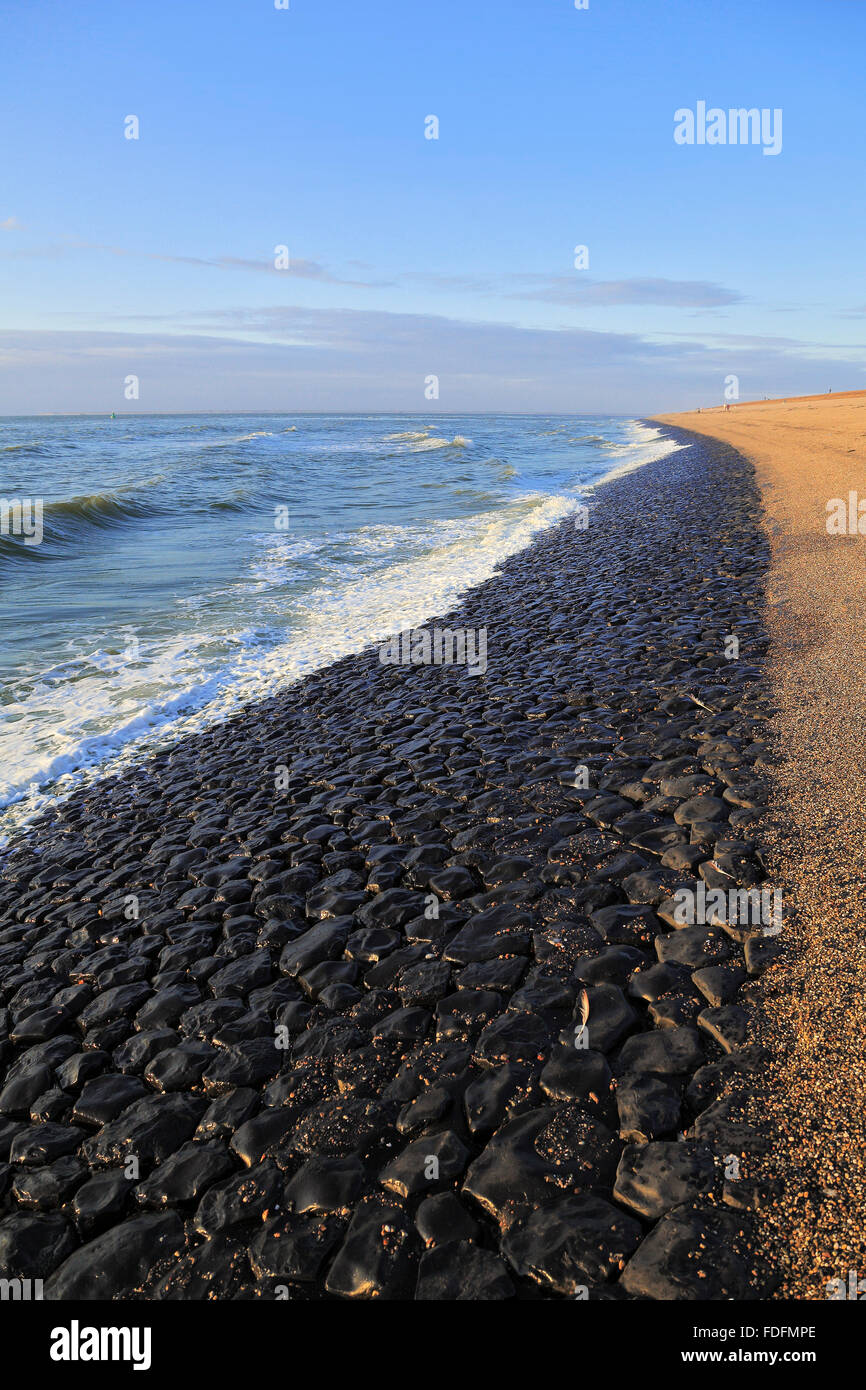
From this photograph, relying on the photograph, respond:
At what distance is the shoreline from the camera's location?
10.9 ft

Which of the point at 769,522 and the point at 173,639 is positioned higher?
the point at 769,522

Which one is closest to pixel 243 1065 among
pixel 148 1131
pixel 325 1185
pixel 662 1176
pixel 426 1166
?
pixel 148 1131

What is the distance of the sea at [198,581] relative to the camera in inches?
443

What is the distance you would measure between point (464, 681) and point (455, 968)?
6.10m

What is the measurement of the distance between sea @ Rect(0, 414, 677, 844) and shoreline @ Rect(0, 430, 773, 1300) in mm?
2428

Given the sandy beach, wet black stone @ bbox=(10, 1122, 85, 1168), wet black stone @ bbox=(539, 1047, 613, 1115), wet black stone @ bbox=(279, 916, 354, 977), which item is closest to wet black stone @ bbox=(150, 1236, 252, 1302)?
wet black stone @ bbox=(10, 1122, 85, 1168)

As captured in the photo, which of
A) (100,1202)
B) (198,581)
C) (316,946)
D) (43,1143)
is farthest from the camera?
(198,581)

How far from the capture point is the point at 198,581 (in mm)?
20719

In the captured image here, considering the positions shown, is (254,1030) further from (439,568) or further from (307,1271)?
(439,568)

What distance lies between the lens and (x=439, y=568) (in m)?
20.7

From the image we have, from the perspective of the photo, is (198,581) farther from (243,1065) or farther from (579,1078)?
(579,1078)

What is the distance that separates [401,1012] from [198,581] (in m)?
18.1
